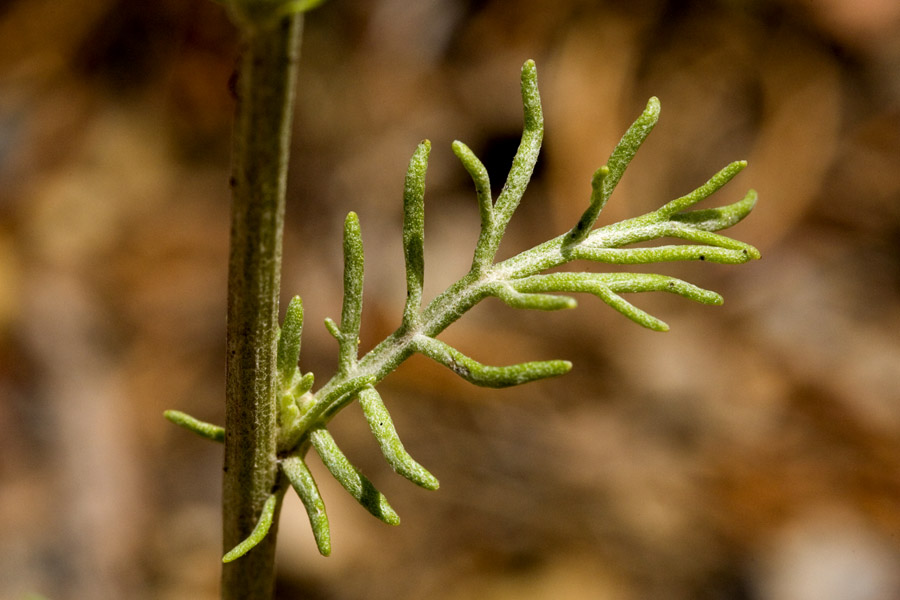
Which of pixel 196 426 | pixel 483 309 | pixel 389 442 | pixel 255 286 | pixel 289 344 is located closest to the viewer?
pixel 255 286

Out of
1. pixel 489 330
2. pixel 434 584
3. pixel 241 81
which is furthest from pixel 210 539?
pixel 241 81

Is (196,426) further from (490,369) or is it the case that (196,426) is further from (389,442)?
(490,369)

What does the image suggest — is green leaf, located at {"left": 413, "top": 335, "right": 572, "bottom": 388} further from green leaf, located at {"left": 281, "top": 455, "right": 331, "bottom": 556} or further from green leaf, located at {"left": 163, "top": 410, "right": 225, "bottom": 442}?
green leaf, located at {"left": 163, "top": 410, "right": 225, "bottom": 442}

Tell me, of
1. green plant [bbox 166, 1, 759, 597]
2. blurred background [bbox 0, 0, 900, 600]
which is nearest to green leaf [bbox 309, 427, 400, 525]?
green plant [bbox 166, 1, 759, 597]

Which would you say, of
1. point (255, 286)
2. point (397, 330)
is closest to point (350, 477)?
point (397, 330)

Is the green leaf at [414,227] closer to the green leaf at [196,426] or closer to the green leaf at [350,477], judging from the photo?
the green leaf at [350,477]

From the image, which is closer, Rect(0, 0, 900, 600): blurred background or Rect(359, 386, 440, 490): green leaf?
Rect(359, 386, 440, 490): green leaf

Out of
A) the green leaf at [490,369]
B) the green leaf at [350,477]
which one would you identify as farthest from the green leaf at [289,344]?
the green leaf at [490,369]

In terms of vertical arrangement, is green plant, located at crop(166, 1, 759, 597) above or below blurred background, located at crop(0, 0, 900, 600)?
below
